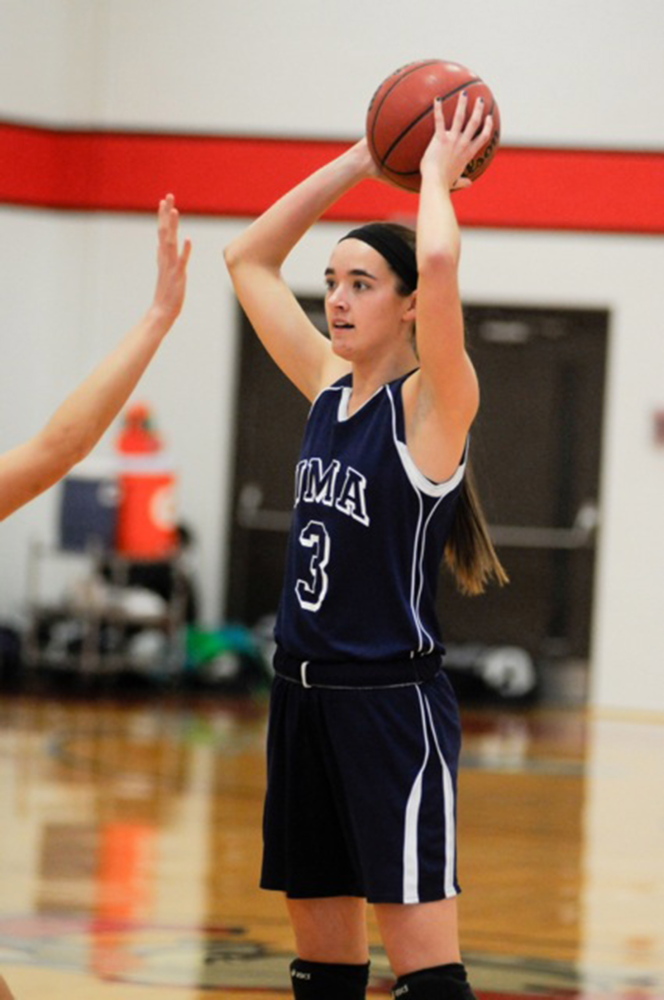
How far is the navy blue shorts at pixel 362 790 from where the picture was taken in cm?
294

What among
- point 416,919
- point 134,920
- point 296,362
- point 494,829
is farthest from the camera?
point 494,829

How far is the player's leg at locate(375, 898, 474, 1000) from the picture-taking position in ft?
9.44

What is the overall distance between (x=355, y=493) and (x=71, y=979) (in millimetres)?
1885

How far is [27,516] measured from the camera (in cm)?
1154

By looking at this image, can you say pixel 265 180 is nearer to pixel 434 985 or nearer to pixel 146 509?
pixel 146 509

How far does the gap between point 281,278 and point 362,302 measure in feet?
1.10

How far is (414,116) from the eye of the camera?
325 centimetres

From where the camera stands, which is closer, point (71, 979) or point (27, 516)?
point (71, 979)

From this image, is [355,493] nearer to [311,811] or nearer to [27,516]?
[311,811]

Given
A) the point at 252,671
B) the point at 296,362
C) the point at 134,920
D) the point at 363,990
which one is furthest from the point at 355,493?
the point at 252,671

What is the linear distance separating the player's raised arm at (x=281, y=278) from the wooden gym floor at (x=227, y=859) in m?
1.61

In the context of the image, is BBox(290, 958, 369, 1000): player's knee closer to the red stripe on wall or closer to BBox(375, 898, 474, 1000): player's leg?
BBox(375, 898, 474, 1000): player's leg

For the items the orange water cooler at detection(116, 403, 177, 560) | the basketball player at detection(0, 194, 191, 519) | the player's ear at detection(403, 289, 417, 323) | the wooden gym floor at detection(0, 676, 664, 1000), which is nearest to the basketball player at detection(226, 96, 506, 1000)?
the player's ear at detection(403, 289, 417, 323)

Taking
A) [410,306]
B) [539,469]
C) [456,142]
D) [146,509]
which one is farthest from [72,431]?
[539,469]
